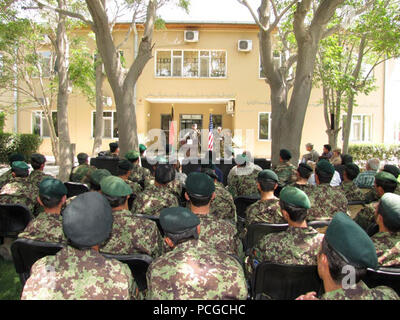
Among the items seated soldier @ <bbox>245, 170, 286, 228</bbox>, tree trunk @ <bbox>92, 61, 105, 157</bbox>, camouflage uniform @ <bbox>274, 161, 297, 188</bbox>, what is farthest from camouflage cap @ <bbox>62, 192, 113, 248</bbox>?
tree trunk @ <bbox>92, 61, 105, 157</bbox>

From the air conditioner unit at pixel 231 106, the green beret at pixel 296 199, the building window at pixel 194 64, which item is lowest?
the green beret at pixel 296 199

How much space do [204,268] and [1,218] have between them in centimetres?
328

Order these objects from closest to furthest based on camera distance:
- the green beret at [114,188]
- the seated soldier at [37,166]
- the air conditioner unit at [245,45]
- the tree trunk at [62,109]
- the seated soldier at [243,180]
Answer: the green beret at [114,188] → the seated soldier at [37,166] → the seated soldier at [243,180] → the tree trunk at [62,109] → the air conditioner unit at [245,45]

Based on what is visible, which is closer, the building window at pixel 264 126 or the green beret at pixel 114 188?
the green beret at pixel 114 188

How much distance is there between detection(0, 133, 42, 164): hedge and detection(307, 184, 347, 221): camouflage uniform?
15288 mm

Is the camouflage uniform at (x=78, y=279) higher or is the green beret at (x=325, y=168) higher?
the green beret at (x=325, y=168)

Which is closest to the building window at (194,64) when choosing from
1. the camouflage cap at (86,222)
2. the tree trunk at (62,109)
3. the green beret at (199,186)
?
the tree trunk at (62,109)

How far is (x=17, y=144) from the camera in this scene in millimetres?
16547

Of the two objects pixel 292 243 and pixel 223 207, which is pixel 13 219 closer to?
pixel 223 207

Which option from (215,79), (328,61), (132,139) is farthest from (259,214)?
(215,79)

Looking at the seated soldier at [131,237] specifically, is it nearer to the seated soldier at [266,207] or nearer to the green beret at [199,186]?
the green beret at [199,186]

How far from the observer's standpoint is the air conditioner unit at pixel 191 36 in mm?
19109

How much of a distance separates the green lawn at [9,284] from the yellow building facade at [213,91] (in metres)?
16.0

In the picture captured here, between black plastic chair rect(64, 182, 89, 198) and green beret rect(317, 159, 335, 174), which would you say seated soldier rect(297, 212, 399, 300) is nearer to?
green beret rect(317, 159, 335, 174)
